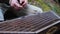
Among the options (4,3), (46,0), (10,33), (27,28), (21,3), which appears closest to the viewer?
(10,33)

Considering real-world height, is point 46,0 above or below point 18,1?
below

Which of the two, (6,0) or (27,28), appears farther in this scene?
(6,0)

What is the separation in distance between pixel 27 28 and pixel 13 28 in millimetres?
100

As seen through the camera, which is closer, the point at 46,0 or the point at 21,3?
the point at 21,3

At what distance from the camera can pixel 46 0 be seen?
20.9ft

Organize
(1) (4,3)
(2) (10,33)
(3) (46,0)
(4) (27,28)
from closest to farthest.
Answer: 1. (2) (10,33)
2. (4) (27,28)
3. (1) (4,3)
4. (3) (46,0)

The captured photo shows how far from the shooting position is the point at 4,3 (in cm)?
270

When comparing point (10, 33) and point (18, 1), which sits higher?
point (18, 1)

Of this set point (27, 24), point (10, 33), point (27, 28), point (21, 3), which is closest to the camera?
point (10, 33)

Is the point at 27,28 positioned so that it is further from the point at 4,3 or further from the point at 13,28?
the point at 4,3

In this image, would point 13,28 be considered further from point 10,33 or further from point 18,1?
point 18,1

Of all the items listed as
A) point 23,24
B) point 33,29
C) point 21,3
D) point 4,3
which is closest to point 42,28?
point 33,29

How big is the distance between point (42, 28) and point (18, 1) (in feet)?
2.02

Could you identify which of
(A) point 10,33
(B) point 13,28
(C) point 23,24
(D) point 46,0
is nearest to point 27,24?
(C) point 23,24
